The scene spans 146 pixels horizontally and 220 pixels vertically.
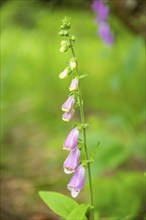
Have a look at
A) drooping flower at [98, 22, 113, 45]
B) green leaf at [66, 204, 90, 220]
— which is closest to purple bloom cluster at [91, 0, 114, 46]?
drooping flower at [98, 22, 113, 45]

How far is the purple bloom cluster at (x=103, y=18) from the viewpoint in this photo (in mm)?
2820

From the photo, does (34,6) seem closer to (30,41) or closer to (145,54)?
(30,41)

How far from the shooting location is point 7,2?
3922 millimetres

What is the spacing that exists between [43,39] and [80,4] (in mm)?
538

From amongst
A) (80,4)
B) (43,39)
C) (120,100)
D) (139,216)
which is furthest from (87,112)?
(139,216)

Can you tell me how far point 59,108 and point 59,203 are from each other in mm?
2502

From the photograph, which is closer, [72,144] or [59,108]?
[72,144]

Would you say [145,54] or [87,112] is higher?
[145,54]

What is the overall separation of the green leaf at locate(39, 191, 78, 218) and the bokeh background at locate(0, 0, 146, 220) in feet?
0.80

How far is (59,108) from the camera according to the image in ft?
13.1

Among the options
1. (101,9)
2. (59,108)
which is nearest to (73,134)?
(101,9)

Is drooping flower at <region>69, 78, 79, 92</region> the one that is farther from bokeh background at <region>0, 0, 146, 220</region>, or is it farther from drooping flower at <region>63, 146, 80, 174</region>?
bokeh background at <region>0, 0, 146, 220</region>

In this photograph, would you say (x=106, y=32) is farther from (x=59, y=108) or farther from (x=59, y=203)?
(x=59, y=203)

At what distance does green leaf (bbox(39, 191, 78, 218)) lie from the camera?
1.50 m
